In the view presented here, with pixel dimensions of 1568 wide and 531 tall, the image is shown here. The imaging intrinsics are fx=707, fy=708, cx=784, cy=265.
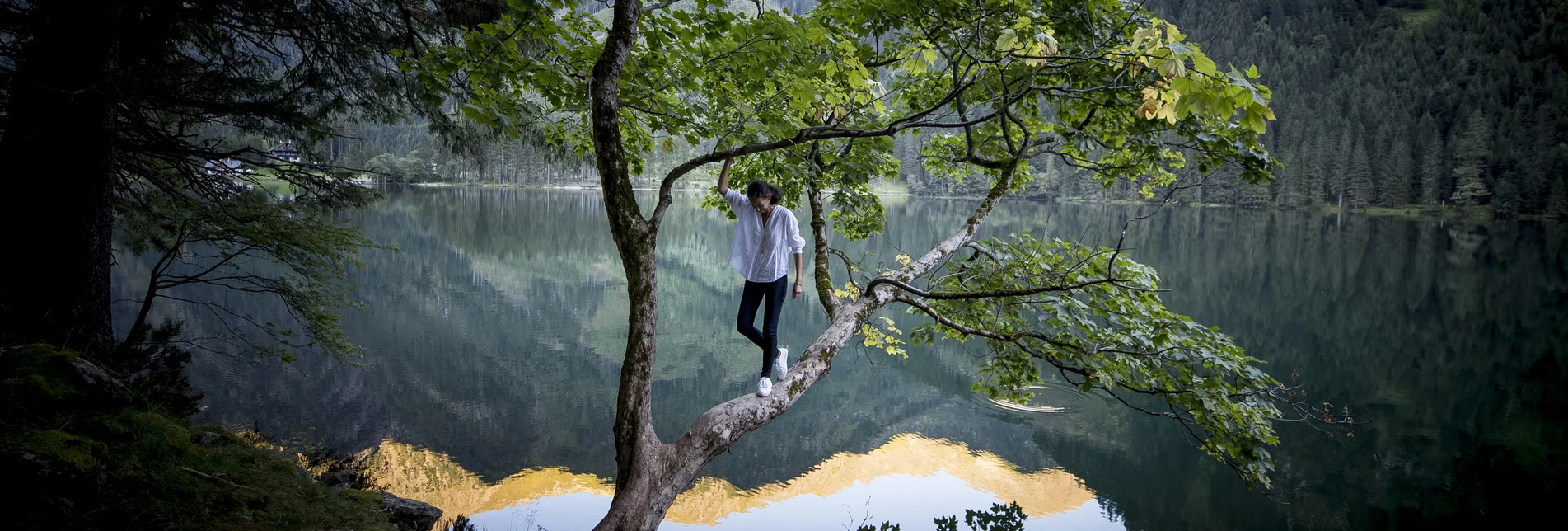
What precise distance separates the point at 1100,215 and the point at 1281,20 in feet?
342

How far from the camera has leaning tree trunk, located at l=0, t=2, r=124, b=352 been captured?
15.2 feet

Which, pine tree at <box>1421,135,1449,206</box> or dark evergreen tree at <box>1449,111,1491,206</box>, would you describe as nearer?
dark evergreen tree at <box>1449,111,1491,206</box>

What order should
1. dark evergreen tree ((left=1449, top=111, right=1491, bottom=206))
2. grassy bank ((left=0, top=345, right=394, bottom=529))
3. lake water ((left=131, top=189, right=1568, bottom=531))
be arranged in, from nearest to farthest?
grassy bank ((left=0, top=345, right=394, bottom=529))
lake water ((left=131, top=189, right=1568, bottom=531))
dark evergreen tree ((left=1449, top=111, right=1491, bottom=206))

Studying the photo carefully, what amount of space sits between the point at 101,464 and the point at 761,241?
132 inches

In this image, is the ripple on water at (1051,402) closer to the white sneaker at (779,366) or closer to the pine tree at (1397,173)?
the white sneaker at (779,366)

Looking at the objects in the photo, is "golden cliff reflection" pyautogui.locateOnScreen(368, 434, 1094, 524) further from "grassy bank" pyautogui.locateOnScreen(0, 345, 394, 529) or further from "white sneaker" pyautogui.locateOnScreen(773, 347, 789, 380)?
"grassy bank" pyautogui.locateOnScreen(0, 345, 394, 529)

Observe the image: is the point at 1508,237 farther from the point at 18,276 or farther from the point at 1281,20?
the point at 1281,20

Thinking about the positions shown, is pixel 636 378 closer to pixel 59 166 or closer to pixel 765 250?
pixel 765 250

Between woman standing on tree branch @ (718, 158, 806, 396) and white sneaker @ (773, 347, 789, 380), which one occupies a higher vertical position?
woman standing on tree branch @ (718, 158, 806, 396)

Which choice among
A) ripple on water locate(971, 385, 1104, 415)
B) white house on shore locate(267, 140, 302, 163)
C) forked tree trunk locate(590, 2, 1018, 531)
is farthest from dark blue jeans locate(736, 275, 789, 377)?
ripple on water locate(971, 385, 1104, 415)

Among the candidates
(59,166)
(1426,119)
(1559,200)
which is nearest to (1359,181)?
(1426,119)

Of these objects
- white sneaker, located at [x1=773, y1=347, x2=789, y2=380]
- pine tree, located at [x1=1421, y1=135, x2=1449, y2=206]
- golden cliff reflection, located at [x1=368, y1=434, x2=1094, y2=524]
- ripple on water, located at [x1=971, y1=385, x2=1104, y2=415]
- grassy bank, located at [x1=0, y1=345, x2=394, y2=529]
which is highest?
pine tree, located at [x1=1421, y1=135, x2=1449, y2=206]

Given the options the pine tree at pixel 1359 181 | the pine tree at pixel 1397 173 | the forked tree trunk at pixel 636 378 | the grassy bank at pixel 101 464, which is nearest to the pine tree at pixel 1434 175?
the pine tree at pixel 1397 173

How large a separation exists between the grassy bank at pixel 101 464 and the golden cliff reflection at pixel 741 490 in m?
4.79
